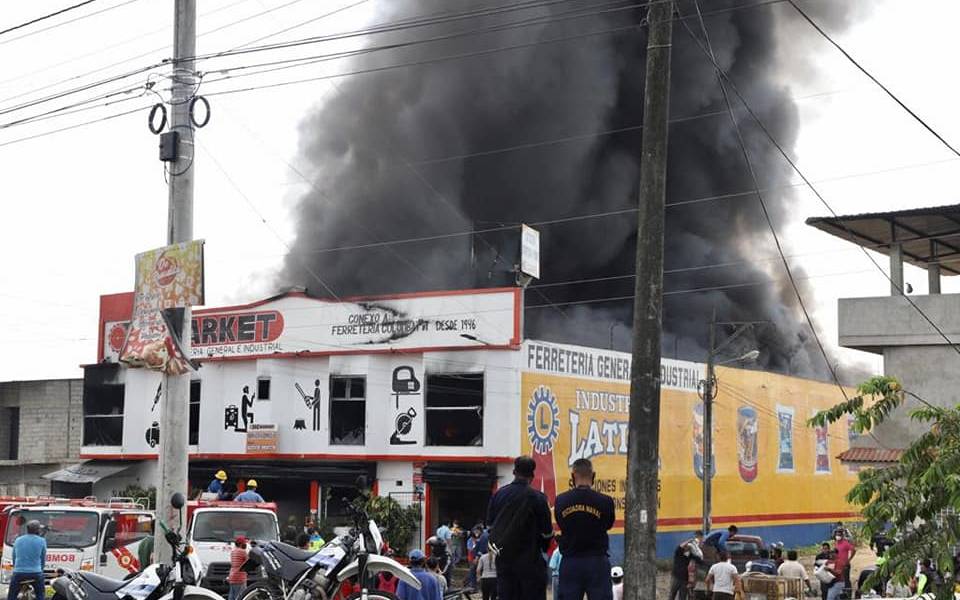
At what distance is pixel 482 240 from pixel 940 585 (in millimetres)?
50572

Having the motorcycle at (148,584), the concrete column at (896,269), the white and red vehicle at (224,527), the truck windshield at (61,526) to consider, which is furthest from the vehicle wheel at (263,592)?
the concrete column at (896,269)

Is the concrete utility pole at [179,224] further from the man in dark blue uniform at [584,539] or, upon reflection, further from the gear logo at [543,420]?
the gear logo at [543,420]

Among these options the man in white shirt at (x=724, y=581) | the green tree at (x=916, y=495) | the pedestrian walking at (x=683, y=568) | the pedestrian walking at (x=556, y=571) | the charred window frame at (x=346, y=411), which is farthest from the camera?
the charred window frame at (x=346, y=411)

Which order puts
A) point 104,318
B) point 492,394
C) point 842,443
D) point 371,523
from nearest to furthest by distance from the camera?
point 371,523 < point 492,394 < point 104,318 < point 842,443

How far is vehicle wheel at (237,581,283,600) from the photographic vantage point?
12.7 m

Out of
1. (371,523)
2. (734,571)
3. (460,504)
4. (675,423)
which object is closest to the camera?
(371,523)

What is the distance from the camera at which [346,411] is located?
35438 millimetres

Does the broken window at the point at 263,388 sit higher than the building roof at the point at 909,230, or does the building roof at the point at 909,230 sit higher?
the building roof at the point at 909,230

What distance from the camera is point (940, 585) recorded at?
9.62 metres

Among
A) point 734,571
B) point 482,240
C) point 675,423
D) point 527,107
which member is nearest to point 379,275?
point 482,240

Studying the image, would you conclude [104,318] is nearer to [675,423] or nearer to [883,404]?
[675,423]

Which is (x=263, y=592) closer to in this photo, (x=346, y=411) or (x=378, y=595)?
(x=378, y=595)

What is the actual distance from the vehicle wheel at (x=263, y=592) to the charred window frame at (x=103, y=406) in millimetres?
28676

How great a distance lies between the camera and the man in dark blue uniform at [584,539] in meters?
9.40
